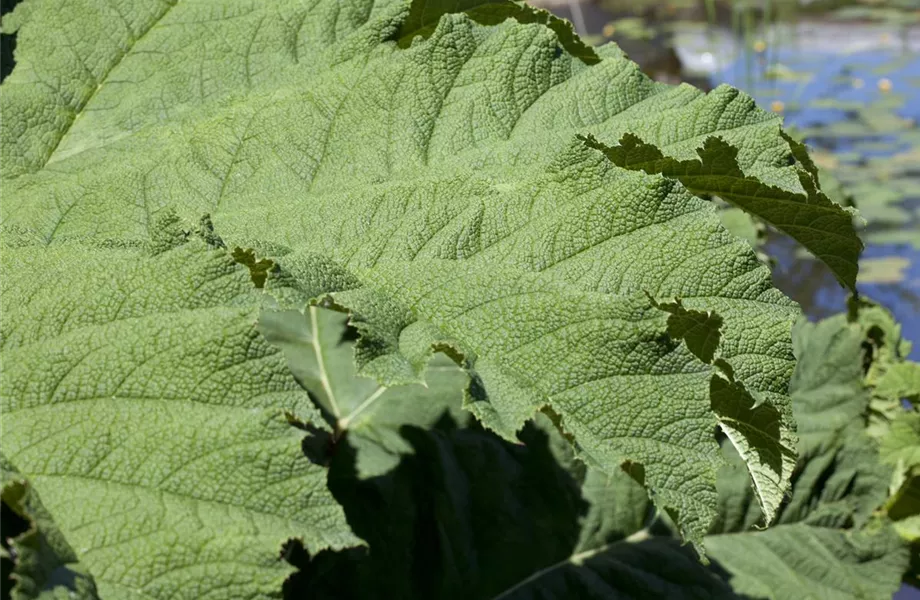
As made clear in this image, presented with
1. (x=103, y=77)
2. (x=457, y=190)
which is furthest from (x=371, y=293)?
(x=103, y=77)

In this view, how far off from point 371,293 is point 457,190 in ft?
0.62

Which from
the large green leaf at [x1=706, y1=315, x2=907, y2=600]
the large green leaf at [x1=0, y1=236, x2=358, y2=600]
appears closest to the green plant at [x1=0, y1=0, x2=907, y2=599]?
the large green leaf at [x1=0, y1=236, x2=358, y2=600]

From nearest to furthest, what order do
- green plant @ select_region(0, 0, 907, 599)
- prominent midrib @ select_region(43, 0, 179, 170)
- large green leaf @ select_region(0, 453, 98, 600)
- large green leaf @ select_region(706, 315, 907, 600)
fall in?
large green leaf @ select_region(0, 453, 98, 600)
green plant @ select_region(0, 0, 907, 599)
prominent midrib @ select_region(43, 0, 179, 170)
large green leaf @ select_region(706, 315, 907, 600)

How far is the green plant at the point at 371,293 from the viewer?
983mm

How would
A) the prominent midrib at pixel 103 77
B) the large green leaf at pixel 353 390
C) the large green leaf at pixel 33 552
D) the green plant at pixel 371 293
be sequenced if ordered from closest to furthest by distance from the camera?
the large green leaf at pixel 33 552, the green plant at pixel 371 293, the prominent midrib at pixel 103 77, the large green leaf at pixel 353 390

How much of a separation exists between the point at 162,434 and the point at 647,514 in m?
1.18

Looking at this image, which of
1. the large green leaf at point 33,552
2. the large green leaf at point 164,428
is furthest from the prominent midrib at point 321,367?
the large green leaf at point 33,552

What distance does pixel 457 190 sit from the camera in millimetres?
1237

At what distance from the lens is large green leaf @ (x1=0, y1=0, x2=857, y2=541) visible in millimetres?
1069

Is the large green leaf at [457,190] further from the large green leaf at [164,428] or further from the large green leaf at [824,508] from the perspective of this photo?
the large green leaf at [824,508]

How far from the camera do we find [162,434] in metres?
0.99

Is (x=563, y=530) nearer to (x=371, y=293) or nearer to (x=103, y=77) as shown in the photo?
(x=371, y=293)

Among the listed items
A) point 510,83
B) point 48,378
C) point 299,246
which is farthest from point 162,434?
point 510,83

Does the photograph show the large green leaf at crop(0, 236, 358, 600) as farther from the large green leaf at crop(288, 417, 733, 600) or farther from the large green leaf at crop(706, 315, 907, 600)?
the large green leaf at crop(706, 315, 907, 600)
